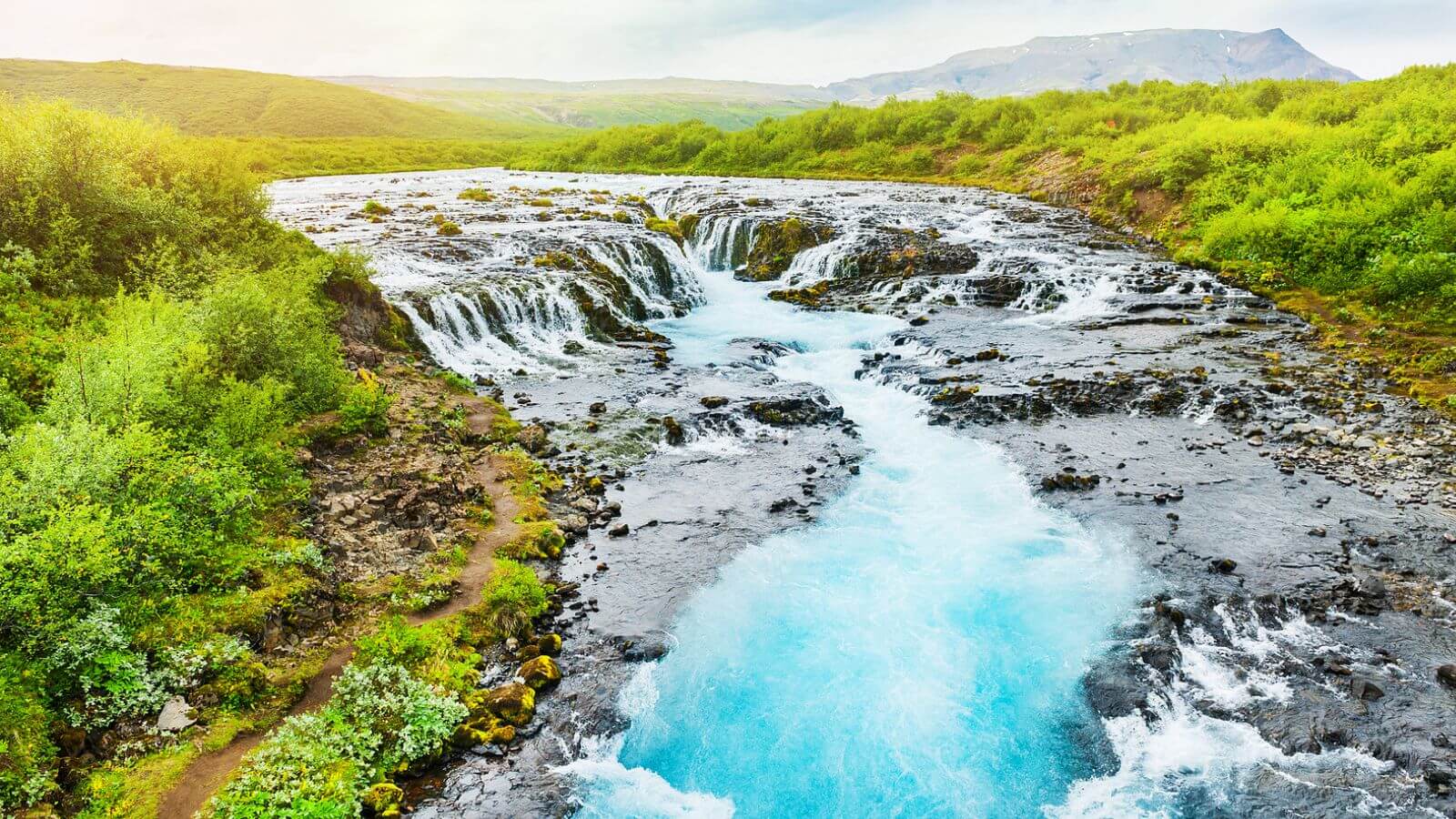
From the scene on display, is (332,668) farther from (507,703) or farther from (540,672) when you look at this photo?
(540,672)

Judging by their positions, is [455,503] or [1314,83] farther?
[1314,83]

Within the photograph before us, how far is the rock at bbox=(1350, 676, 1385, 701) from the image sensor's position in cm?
910

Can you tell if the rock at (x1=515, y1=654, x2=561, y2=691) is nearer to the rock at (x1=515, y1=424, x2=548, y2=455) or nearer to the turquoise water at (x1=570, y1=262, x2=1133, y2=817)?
the turquoise water at (x1=570, y1=262, x2=1133, y2=817)

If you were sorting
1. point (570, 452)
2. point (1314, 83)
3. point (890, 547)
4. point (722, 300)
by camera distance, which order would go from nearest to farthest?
point (890, 547), point (570, 452), point (722, 300), point (1314, 83)

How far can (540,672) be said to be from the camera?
32.9 feet

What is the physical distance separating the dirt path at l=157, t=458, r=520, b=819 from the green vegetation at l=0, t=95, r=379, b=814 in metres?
0.67

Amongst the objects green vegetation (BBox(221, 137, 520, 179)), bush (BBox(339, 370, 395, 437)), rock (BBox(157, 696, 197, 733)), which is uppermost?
green vegetation (BBox(221, 137, 520, 179))

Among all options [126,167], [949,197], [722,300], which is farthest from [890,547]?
[949,197]

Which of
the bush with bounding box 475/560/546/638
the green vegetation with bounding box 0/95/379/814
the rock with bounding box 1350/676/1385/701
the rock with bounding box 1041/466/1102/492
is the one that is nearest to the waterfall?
the green vegetation with bounding box 0/95/379/814

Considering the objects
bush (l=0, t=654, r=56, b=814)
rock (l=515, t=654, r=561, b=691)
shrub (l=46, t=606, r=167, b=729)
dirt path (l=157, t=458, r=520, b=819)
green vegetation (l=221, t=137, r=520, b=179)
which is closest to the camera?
bush (l=0, t=654, r=56, b=814)

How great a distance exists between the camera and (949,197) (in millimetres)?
48656

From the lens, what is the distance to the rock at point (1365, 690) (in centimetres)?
910

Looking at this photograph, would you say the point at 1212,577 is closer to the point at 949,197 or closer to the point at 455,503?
the point at 455,503

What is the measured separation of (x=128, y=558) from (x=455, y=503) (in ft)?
18.3
